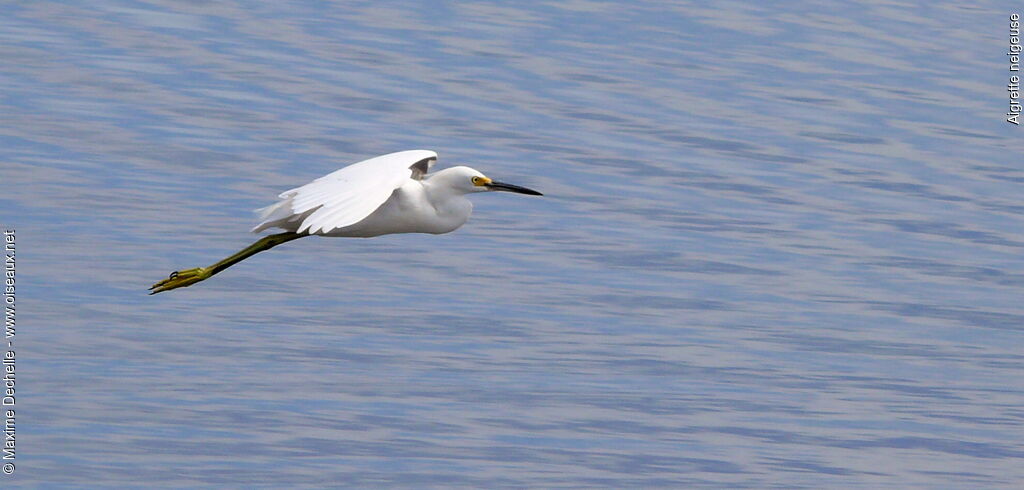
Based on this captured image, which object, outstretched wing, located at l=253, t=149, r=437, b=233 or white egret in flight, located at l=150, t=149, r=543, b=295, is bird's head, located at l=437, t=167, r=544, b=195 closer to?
white egret in flight, located at l=150, t=149, r=543, b=295

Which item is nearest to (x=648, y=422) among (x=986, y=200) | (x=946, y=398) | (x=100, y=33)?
(x=946, y=398)

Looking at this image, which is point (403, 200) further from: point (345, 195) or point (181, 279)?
point (181, 279)

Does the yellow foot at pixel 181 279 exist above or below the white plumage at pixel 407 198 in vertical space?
below

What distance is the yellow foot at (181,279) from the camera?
1856cm

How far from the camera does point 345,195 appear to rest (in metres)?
15.4

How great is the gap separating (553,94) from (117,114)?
665 centimetres

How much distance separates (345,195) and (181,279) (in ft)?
12.4

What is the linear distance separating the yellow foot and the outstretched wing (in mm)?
1240

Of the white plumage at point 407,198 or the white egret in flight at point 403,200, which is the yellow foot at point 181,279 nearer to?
the white egret in flight at point 403,200

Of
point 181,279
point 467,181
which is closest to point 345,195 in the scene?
point 467,181

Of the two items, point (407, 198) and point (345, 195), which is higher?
point (345, 195)

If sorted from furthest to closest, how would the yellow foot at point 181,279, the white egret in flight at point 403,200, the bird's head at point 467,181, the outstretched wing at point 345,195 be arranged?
the yellow foot at point 181,279 → the bird's head at point 467,181 → the white egret in flight at point 403,200 → the outstretched wing at point 345,195

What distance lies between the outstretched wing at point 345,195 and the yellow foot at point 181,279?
124 centimetres

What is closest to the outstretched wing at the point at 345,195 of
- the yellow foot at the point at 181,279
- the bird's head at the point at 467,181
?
the bird's head at the point at 467,181
